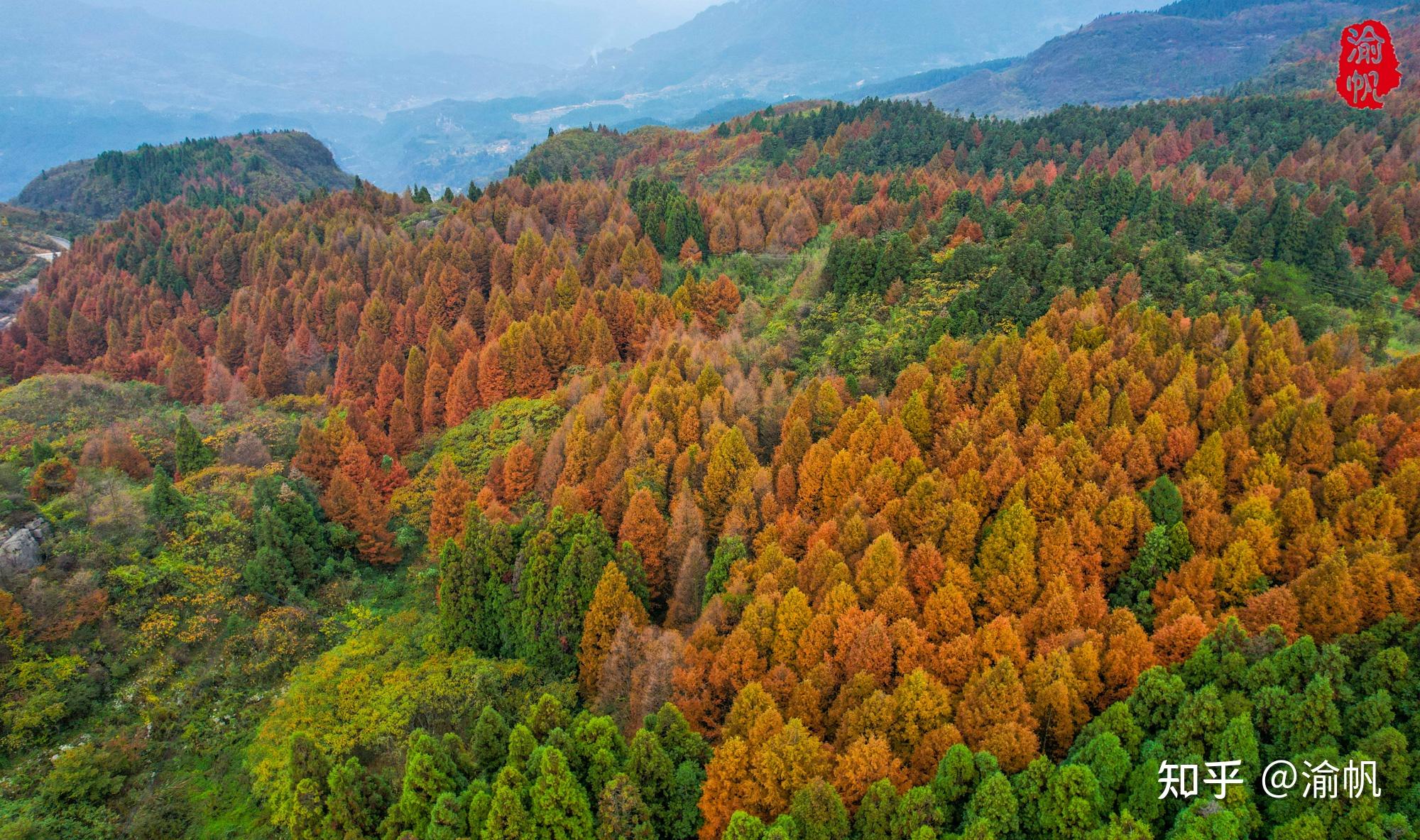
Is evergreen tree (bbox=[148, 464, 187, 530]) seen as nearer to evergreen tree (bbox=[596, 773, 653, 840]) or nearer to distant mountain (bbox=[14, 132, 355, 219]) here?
evergreen tree (bbox=[596, 773, 653, 840])

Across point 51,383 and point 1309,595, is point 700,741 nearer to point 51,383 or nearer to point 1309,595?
point 1309,595

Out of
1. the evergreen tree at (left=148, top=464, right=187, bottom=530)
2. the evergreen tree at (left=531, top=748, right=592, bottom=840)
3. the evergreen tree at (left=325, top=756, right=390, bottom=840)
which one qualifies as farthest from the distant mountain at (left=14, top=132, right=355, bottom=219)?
the evergreen tree at (left=531, top=748, right=592, bottom=840)

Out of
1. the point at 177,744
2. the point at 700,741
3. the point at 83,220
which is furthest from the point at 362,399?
the point at 83,220

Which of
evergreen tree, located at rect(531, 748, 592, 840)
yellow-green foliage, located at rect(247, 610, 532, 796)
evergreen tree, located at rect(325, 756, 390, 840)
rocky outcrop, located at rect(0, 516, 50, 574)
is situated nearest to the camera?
evergreen tree, located at rect(531, 748, 592, 840)

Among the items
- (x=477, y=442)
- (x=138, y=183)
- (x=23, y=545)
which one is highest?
(x=138, y=183)

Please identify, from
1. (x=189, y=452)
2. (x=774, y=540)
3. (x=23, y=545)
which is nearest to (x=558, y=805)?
(x=774, y=540)

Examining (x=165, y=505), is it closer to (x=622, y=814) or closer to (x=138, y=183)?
(x=622, y=814)
